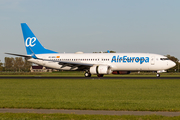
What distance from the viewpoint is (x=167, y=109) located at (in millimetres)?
13852

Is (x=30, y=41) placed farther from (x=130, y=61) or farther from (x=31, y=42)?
(x=130, y=61)

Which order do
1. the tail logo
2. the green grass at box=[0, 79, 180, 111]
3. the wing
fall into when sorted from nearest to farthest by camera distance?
1. the green grass at box=[0, 79, 180, 111]
2. the wing
3. the tail logo

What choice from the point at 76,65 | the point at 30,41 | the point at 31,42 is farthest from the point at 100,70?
the point at 30,41

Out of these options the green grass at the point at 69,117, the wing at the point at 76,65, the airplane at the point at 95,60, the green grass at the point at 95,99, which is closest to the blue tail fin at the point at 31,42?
the airplane at the point at 95,60

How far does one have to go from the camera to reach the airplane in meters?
48.3

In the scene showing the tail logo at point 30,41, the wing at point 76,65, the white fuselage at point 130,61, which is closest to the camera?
the white fuselage at point 130,61

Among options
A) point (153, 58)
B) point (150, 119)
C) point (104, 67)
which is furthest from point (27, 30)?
point (150, 119)

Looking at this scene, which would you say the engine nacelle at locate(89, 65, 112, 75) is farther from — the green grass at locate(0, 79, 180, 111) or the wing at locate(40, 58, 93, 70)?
the green grass at locate(0, 79, 180, 111)

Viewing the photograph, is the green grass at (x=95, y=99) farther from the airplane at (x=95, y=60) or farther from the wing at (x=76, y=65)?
the wing at (x=76, y=65)

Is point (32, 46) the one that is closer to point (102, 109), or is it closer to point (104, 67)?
point (104, 67)

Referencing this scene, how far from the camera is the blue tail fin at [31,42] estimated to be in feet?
186

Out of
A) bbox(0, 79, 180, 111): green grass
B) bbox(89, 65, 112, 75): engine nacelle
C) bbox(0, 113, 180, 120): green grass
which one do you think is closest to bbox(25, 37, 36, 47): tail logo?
bbox(89, 65, 112, 75): engine nacelle

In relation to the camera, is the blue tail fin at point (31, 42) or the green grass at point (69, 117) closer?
the green grass at point (69, 117)

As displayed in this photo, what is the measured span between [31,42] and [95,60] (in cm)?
1424
